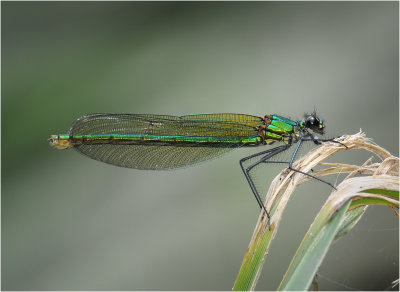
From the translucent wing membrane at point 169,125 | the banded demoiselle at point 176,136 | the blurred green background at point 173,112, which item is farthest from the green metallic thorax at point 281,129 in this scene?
the blurred green background at point 173,112

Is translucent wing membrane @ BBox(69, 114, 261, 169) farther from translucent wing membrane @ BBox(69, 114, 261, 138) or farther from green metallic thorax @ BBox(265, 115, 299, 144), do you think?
green metallic thorax @ BBox(265, 115, 299, 144)

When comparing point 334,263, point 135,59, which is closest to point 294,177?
point 334,263

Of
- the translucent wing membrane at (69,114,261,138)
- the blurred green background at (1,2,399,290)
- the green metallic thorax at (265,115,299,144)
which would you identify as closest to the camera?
the translucent wing membrane at (69,114,261,138)

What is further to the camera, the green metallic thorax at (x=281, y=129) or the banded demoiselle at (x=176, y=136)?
the green metallic thorax at (x=281, y=129)

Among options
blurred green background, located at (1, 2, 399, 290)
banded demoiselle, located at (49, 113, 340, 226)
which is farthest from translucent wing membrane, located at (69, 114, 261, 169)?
blurred green background, located at (1, 2, 399, 290)

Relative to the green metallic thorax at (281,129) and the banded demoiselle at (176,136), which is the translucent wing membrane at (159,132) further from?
the green metallic thorax at (281,129)

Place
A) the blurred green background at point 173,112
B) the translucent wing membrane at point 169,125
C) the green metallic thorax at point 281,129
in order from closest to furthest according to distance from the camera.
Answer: the translucent wing membrane at point 169,125 → the green metallic thorax at point 281,129 → the blurred green background at point 173,112

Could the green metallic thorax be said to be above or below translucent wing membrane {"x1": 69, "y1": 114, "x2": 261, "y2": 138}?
below

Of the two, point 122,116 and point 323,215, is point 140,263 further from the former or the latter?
point 323,215

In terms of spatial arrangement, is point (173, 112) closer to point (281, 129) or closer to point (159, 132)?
point (159, 132)
